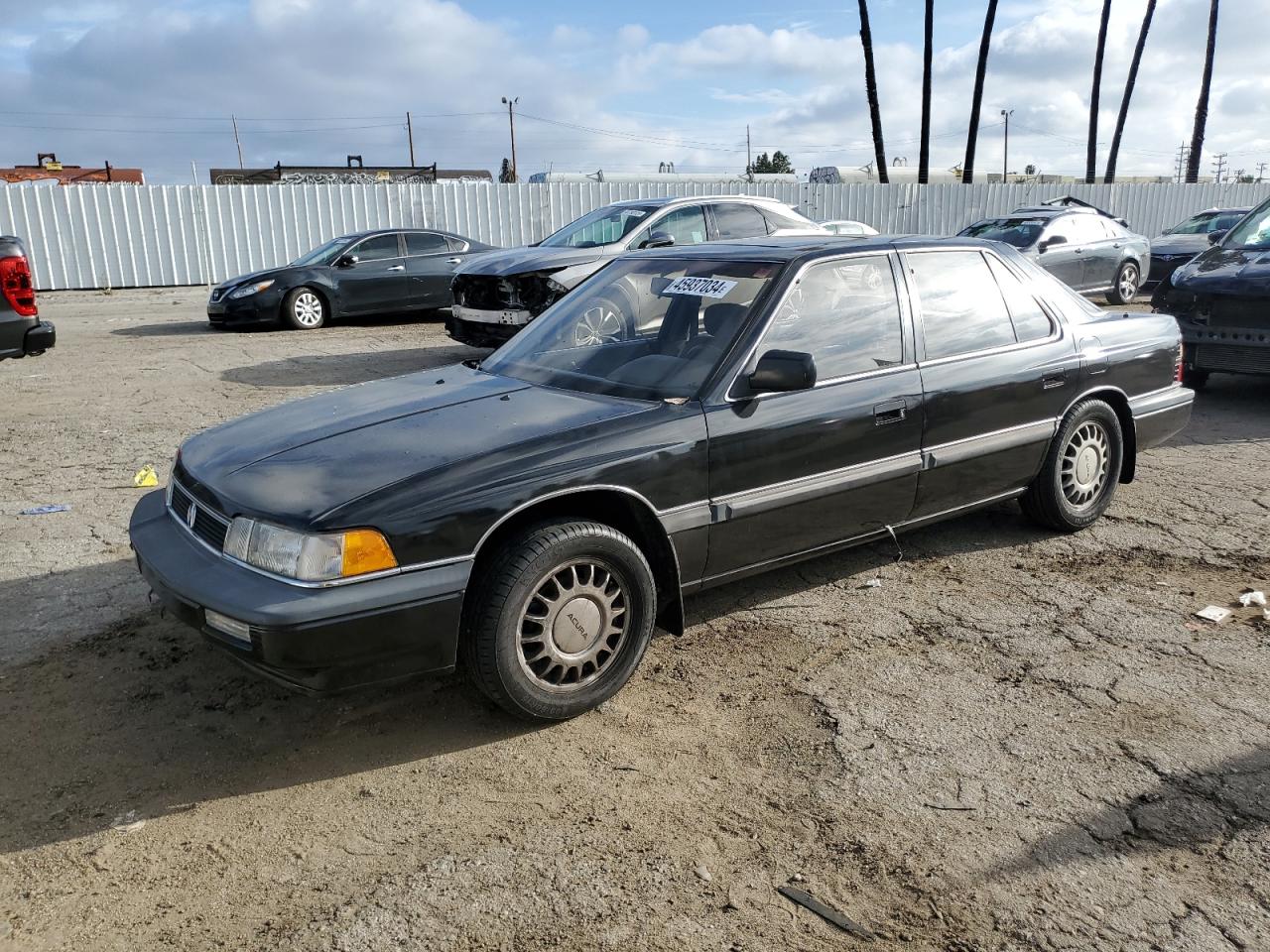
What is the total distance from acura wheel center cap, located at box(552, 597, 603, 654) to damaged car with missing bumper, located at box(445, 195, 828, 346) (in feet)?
19.8

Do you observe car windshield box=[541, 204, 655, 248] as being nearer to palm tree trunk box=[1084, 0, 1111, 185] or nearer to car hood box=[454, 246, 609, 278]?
car hood box=[454, 246, 609, 278]

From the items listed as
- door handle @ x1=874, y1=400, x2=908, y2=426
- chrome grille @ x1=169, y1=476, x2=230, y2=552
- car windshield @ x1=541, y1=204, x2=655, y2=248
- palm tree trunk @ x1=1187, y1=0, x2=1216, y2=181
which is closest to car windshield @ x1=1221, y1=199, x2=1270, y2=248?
car windshield @ x1=541, y1=204, x2=655, y2=248

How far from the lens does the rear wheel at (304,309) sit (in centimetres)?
1364

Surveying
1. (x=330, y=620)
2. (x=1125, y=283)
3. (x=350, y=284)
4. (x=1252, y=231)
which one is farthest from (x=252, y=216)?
(x=330, y=620)

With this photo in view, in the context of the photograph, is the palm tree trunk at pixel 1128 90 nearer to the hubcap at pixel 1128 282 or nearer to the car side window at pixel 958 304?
the hubcap at pixel 1128 282

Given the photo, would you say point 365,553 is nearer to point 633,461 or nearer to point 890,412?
point 633,461

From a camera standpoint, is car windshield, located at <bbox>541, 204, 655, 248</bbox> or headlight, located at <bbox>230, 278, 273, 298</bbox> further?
headlight, located at <bbox>230, 278, 273, 298</bbox>

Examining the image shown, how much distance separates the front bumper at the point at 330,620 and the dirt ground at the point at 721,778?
387mm

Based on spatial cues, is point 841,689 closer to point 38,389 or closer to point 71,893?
point 71,893

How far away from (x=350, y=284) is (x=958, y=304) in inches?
435

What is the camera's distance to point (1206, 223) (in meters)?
17.7

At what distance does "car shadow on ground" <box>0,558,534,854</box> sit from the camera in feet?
9.96

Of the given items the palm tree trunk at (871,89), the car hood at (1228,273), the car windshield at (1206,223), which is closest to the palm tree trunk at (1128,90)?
the palm tree trunk at (871,89)

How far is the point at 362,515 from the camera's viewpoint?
3.02m
